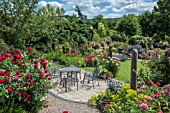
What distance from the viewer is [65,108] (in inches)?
201

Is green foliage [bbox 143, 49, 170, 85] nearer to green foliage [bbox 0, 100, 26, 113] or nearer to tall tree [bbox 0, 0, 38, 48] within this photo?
green foliage [bbox 0, 100, 26, 113]

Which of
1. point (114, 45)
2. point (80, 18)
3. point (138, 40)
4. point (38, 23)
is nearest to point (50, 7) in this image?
point (80, 18)

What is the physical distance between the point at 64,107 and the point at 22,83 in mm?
1602

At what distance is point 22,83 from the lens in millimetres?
4031

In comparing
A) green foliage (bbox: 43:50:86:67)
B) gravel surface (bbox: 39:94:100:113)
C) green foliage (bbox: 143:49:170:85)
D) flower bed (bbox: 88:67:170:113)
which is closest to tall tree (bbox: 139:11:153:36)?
green foliage (bbox: 43:50:86:67)

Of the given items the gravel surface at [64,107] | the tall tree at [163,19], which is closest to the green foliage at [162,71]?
the gravel surface at [64,107]

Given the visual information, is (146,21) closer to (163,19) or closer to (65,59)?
(163,19)

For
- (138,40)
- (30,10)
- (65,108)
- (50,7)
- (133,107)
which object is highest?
(50,7)

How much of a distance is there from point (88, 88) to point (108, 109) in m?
2.67

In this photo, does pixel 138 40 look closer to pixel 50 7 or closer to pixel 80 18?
pixel 80 18

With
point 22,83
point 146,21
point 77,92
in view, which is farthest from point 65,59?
point 146,21

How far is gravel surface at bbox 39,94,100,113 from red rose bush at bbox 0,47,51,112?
0.35 m

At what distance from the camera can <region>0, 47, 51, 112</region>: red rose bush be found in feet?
13.1

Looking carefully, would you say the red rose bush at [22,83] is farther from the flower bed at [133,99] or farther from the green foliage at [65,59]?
the green foliage at [65,59]
